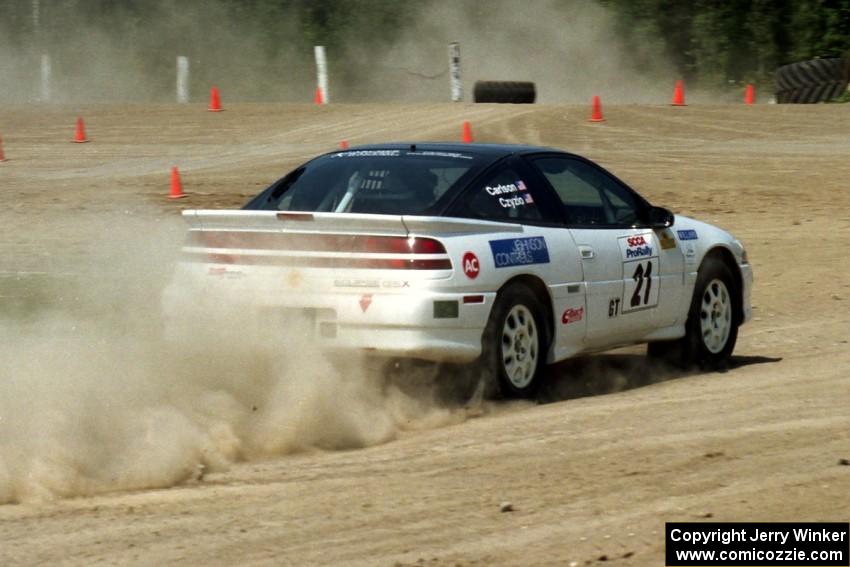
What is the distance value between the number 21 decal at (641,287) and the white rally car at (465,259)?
0.5 inches

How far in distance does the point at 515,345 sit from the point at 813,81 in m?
27.0

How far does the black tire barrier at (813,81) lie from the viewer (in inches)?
1319

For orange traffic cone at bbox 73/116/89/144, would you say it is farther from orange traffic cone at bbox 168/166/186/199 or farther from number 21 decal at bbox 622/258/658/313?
number 21 decal at bbox 622/258/658/313

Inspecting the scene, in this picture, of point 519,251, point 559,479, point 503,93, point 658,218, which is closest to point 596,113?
point 503,93

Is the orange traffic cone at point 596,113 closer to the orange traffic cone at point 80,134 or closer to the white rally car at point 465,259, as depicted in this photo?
the orange traffic cone at point 80,134

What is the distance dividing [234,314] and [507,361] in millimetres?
1555

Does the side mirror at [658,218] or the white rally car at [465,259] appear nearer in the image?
the white rally car at [465,259]

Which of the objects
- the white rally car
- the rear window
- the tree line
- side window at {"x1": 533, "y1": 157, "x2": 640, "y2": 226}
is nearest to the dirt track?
the white rally car

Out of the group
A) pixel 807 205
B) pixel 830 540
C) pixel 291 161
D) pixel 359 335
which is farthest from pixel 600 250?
pixel 291 161

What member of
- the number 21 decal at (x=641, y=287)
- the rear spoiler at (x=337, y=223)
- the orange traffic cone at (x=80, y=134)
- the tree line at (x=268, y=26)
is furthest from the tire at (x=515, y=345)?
the tree line at (x=268, y=26)

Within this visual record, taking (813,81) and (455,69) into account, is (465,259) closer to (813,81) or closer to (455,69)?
(455,69)

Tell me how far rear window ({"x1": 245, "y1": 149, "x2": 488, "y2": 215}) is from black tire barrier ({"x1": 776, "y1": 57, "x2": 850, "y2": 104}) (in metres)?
26.5

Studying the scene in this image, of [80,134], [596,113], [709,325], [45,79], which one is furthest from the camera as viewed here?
[45,79]

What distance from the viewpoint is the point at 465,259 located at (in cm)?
799
